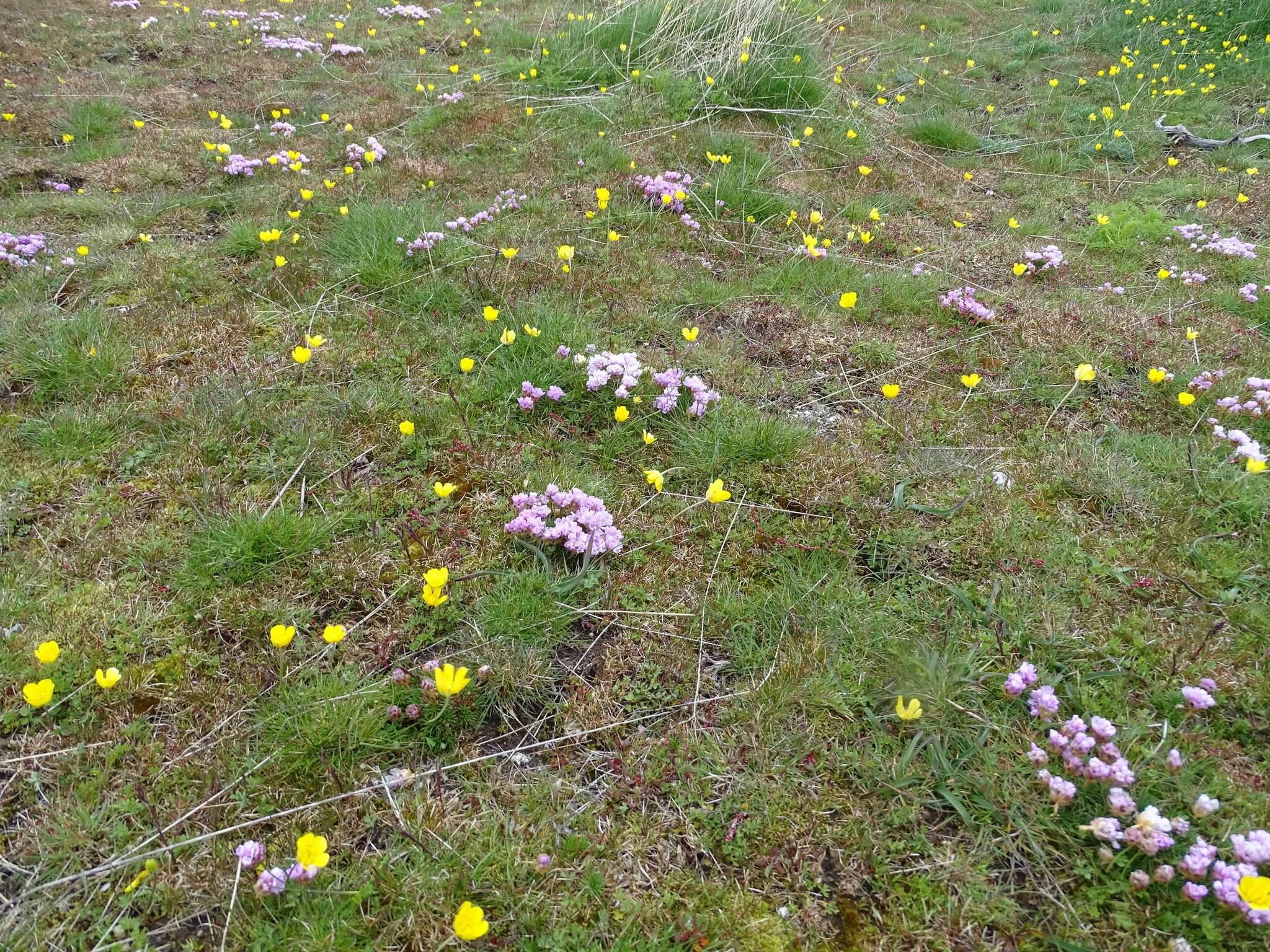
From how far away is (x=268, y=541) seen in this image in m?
2.62

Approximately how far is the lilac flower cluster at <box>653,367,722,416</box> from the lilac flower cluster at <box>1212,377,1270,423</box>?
2.53m

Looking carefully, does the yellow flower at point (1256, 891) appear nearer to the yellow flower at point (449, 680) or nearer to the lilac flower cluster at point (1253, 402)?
the yellow flower at point (449, 680)

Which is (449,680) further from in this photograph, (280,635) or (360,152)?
(360,152)

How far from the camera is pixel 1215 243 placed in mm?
4961

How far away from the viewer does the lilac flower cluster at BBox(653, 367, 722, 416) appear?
3338mm

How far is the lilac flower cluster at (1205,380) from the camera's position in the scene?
354 cm

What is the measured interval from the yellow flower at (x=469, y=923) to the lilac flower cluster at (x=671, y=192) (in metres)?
4.56

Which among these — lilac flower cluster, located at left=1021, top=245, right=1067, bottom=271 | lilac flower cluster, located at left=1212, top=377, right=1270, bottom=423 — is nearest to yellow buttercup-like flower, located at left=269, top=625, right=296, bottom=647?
lilac flower cluster, located at left=1212, top=377, right=1270, bottom=423

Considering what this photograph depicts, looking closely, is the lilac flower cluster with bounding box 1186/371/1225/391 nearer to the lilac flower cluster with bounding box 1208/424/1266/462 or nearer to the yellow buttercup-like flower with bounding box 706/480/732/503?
the lilac flower cluster with bounding box 1208/424/1266/462

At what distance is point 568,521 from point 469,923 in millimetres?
1407

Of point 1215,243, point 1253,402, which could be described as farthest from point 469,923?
point 1215,243

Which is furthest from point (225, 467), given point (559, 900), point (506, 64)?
point (506, 64)

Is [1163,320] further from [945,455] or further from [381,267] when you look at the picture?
[381,267]

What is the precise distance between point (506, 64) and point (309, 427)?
6.18 metres
